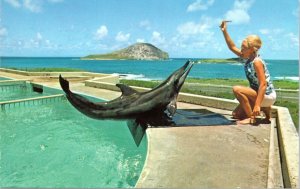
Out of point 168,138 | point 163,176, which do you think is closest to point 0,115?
point 168,138

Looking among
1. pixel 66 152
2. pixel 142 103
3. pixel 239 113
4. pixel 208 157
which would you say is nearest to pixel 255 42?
Answer: pixel 239 113

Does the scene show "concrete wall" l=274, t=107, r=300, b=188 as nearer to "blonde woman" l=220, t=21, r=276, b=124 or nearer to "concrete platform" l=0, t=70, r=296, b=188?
"concrete platform" l=0, t=70, r=296, b=188

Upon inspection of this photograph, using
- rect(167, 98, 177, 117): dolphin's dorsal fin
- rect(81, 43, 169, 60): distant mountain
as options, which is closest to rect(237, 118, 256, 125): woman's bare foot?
rect(167, 98, 177, 117): dolphin's dorsal fin

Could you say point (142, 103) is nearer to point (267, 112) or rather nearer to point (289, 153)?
point (267, 112)

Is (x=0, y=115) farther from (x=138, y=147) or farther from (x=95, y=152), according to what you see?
(x=138, y=147)

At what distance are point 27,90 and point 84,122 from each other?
9173 millimetres

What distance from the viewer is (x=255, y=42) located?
6559mm

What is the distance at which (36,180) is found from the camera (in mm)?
6262

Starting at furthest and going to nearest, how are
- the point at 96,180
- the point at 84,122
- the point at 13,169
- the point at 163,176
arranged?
1. the point at 84,122
2. the point at 13,169
3. the point at 96,180
4. the point at 163,176

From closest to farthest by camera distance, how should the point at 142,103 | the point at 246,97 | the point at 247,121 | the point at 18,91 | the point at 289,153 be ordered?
the point at 289,153 → the point at 246,97 → the point at 247,121 → the point at 142,103 → the point at 18,91

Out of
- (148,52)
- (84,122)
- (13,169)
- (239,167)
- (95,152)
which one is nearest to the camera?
(239,167)

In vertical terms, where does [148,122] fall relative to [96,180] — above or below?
above

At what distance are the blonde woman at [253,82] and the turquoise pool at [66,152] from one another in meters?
2.14

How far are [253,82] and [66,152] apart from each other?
4.32m
